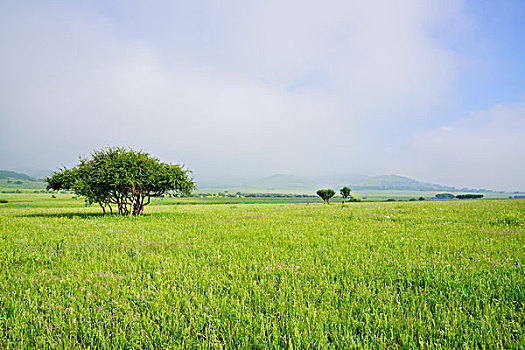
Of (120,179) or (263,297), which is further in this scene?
(120,179)

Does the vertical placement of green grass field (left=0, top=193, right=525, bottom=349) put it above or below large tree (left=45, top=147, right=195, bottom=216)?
below

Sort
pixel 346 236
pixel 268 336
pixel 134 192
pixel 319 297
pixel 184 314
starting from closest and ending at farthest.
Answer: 1. pixel 268 336
2. pixel 184 314
3. pixel 319 297
4. pixel 346 236
5. pixel 134 192

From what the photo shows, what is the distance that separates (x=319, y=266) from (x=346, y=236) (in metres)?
4.56

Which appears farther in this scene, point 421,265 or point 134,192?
point 134,192

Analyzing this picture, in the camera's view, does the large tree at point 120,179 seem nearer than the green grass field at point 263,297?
No

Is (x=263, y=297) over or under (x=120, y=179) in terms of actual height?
under

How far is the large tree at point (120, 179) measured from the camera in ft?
58.9

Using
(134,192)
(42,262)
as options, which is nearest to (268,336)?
(42,262)

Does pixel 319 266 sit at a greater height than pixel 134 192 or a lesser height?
lesser

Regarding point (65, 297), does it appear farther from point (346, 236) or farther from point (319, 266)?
point (346, 236)

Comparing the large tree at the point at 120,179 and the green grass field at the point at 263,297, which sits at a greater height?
the large tree at the point at 120,179

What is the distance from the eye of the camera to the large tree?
1794 centimetres

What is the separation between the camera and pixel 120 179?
695 inches

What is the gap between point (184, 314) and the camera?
4051 millimetres
